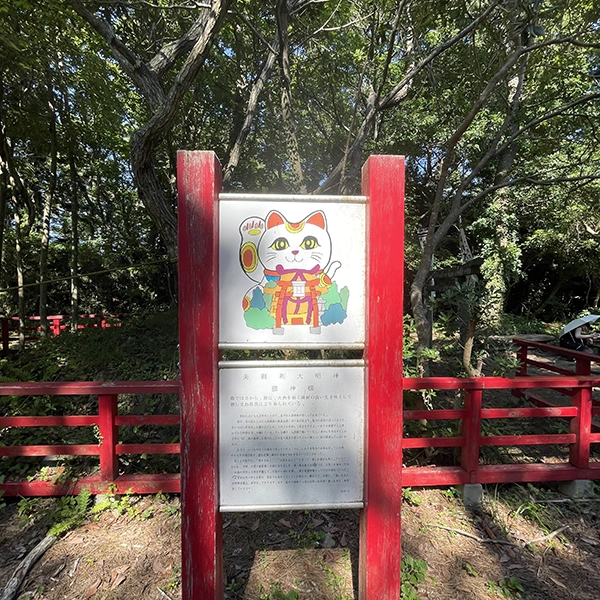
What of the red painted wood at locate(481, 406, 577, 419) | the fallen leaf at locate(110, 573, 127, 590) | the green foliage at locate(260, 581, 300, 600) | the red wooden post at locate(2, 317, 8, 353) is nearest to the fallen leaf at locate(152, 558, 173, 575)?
the fallen leaf at locate(110, 573, 127, 590)

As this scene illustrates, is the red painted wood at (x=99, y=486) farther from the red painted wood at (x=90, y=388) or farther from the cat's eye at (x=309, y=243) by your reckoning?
the cat's eye at (x=309, y=243)

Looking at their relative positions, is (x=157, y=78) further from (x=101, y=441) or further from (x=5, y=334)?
(x=5, y=334)

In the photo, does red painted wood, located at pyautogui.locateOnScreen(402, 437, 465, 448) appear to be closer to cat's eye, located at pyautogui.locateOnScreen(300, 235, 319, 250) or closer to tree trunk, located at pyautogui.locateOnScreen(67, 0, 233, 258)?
cat's eye, located at pyautogui.locateOnScreen(300, 235, 319, 250)

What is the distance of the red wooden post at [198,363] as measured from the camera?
1.69m

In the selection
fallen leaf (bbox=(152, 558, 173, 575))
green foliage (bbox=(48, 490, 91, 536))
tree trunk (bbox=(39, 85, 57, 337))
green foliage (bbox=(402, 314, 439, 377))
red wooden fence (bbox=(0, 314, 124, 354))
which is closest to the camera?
fallen leaf (bbox=(152, 558, 173, 575))

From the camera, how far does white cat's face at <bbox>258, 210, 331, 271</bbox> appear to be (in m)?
1.76

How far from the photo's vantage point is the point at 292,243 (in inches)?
69.7

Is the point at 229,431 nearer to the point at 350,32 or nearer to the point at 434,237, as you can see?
the point at 434,237

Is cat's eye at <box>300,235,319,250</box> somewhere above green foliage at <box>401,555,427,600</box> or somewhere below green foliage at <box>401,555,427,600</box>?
above

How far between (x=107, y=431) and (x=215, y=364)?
1.73 m

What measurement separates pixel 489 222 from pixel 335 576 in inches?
373

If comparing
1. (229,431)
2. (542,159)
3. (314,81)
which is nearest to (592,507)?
(229,431)

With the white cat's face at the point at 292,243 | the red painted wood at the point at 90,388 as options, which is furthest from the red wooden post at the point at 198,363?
the red painted wood at the point at 90,388

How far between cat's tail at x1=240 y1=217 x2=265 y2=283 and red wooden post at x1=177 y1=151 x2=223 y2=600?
0.43 ft
